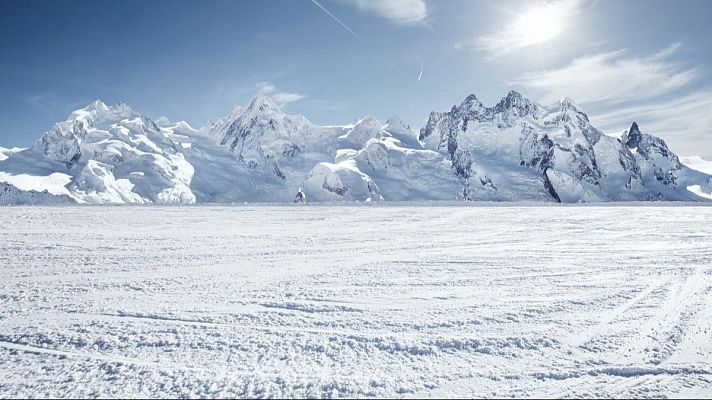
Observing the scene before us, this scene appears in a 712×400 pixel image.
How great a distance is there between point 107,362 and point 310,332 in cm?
234

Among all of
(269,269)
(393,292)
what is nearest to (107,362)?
(393,292)

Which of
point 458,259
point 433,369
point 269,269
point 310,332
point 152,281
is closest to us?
point 433,369

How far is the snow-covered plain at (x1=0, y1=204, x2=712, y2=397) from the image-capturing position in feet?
13.8

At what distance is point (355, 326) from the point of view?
565cm

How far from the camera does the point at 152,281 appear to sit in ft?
27.1

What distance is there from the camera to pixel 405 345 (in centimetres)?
503

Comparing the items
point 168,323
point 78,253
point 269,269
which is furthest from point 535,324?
point 78,253

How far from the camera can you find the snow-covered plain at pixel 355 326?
13.8 ft

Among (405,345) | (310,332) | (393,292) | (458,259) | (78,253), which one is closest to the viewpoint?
(405,345)

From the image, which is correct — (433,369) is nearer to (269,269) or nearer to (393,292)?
(393,292)

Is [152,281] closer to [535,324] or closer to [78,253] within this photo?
[78,253]

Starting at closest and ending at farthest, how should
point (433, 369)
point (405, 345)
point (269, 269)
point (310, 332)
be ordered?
point (433, 369), point (405, 345), point (310, 332), point (269, 269)

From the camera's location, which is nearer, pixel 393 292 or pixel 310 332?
pixel 310 332

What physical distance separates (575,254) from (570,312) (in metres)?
6.42
